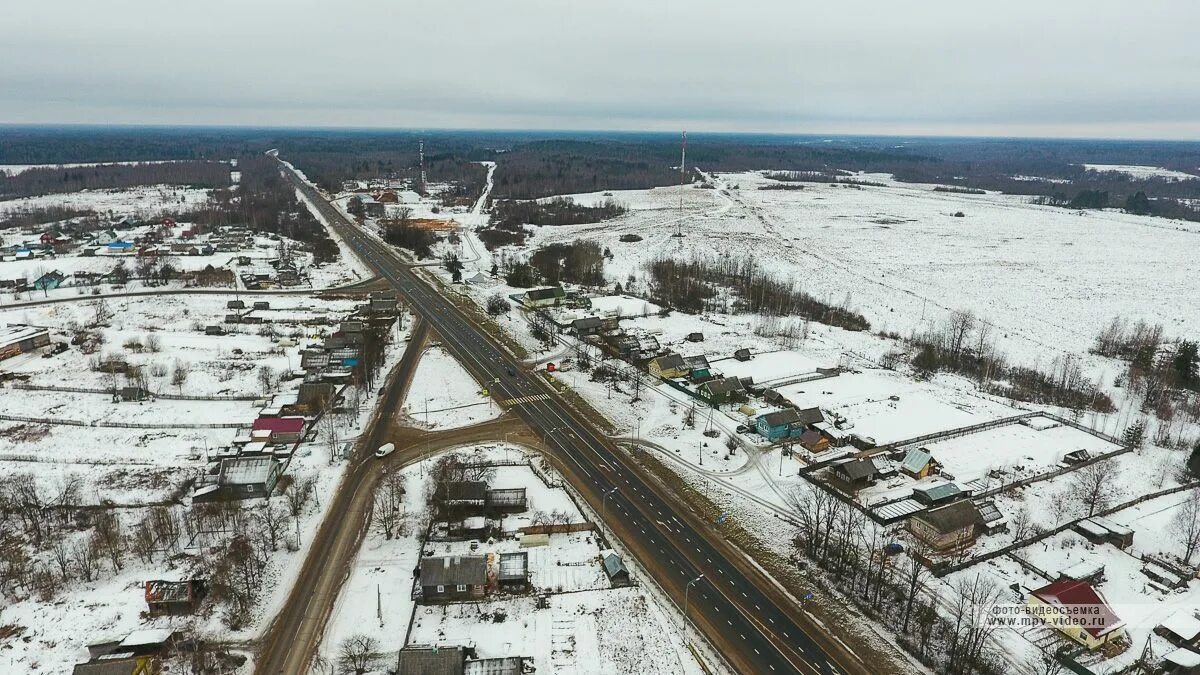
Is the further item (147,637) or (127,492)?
(127,492)

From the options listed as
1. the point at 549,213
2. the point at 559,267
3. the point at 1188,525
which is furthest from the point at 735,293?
the point at 549,213

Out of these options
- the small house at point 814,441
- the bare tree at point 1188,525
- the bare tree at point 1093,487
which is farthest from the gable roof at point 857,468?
the bare tree at point 1188,525

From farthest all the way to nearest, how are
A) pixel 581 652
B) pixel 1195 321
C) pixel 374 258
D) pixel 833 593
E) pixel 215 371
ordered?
pixel 374 258
pixel 1195 321
pixel 215 371
pixel 833 593
pixel 581 652

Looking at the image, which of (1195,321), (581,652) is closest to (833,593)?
(581,652)

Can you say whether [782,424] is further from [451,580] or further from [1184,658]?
[451,580]

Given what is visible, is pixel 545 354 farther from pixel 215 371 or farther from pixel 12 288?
pixel 12 288

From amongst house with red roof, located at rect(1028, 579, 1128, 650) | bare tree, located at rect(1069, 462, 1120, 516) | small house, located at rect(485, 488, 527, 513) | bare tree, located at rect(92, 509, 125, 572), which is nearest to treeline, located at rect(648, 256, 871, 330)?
bare tree, located at rect(1069, 462, 1120, 516)
